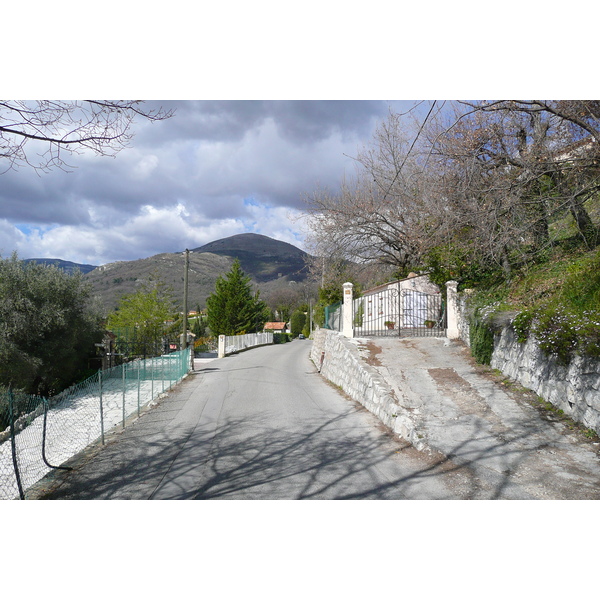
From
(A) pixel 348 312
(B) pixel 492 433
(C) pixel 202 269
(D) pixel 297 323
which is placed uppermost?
(C) pixel 202 269

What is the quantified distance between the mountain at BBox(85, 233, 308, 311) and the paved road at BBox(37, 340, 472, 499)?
1024 cm

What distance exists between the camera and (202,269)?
7231cm

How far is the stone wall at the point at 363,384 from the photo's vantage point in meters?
5.88

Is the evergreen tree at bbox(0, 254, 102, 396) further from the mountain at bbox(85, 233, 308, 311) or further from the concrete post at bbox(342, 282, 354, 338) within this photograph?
the concrete post at bbox(342, 282, 354, 338)

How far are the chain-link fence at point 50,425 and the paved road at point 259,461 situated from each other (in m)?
0.29

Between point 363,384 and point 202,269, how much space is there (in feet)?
220

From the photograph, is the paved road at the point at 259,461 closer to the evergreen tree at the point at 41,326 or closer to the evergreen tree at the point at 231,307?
the evergreen tree at the point at 41,326

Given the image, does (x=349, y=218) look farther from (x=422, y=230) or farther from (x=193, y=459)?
(x=193, y=459)

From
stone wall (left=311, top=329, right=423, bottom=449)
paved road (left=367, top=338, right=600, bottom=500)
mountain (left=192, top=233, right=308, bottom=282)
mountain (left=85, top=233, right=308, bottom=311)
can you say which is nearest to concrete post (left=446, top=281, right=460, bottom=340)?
paved road (left=367, top=338, right=600, bottom=500)

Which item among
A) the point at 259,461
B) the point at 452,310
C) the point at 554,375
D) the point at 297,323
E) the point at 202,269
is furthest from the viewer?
the point at 202,269

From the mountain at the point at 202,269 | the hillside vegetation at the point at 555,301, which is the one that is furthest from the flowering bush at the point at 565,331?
the mountain at the point at 202,269

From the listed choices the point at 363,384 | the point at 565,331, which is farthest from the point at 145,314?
the point at 565,331

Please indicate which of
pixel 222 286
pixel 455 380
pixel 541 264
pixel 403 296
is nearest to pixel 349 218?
pixel 403 296

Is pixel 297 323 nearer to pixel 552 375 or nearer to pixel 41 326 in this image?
pixel 41 326
